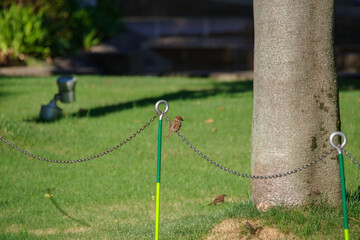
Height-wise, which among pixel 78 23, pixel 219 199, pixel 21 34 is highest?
pixel 78 23

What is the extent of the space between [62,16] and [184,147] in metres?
10.8

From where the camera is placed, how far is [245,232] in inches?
195

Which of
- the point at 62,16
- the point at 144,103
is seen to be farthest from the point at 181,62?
the point at 144,103

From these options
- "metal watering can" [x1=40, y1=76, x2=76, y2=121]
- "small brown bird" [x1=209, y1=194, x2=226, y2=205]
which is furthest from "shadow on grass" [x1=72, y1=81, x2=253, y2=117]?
"small brown bird" [x1=209, y1=194, x2=226, y2=205]

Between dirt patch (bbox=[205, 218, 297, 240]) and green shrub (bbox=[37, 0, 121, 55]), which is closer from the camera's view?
dirt patch (bbox=[205, 218, 297, 240])

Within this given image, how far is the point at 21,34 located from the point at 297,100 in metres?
12.9

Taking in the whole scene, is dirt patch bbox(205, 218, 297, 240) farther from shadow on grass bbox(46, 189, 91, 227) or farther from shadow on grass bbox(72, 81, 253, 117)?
shadow on grass bbox(72, 81, 253, 117)

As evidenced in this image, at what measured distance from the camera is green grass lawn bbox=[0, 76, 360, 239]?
555 centimetres

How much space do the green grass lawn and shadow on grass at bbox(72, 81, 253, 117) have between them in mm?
39

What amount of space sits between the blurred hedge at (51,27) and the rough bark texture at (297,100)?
1259 centimetres

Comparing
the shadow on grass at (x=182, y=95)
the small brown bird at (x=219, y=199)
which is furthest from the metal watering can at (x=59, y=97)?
the small brown bird at (x=219, y=199)

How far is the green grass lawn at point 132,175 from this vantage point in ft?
18.2

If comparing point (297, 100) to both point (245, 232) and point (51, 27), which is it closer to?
point (245, 232)

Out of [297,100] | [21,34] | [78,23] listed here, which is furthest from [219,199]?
[78,23]
